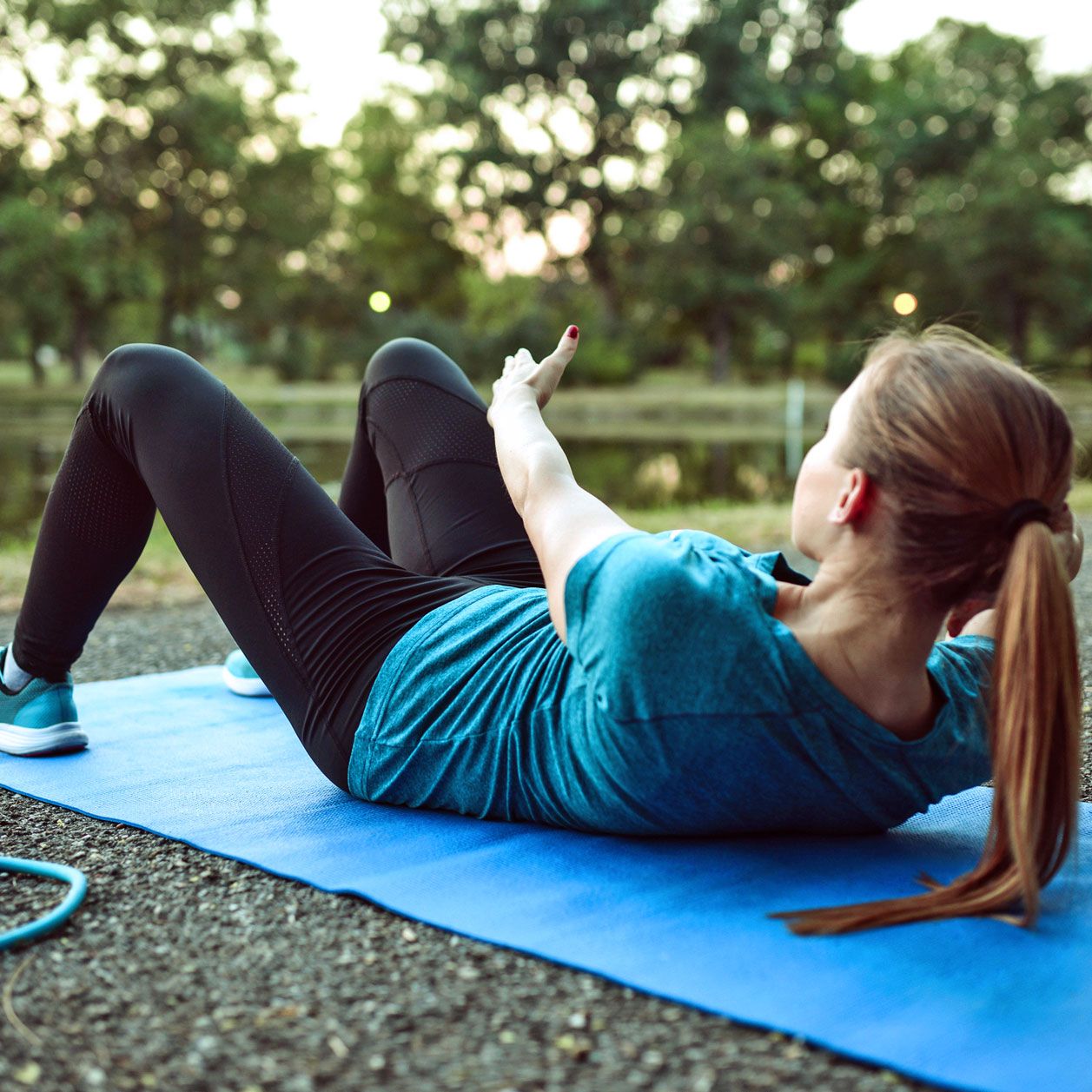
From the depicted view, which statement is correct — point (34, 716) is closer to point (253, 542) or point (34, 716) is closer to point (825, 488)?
point (253, 542)

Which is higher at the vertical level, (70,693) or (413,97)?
(413,97)

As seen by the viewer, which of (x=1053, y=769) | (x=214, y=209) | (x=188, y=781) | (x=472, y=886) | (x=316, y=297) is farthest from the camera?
(x=316, y=297)

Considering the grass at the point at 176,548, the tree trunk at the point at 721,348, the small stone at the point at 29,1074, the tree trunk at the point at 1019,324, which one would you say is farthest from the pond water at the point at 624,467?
the tree trunk at the point at 1019,324

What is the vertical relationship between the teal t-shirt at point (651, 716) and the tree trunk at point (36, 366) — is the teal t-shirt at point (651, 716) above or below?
above

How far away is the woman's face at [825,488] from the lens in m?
1.48

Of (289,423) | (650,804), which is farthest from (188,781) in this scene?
(289,423)

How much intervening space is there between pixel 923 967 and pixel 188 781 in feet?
4.63

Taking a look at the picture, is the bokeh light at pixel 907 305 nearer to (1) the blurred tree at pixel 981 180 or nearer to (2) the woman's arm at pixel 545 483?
(2) the woman's arm at pixel 545 483

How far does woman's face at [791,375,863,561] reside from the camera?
1480 millimetres

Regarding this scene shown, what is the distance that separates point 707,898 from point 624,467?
11.3 metres

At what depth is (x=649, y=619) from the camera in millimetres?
1426

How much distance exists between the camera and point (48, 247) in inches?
953

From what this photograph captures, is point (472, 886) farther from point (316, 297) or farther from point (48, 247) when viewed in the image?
point (316, 297)

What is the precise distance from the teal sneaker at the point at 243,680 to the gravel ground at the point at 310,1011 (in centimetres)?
115
